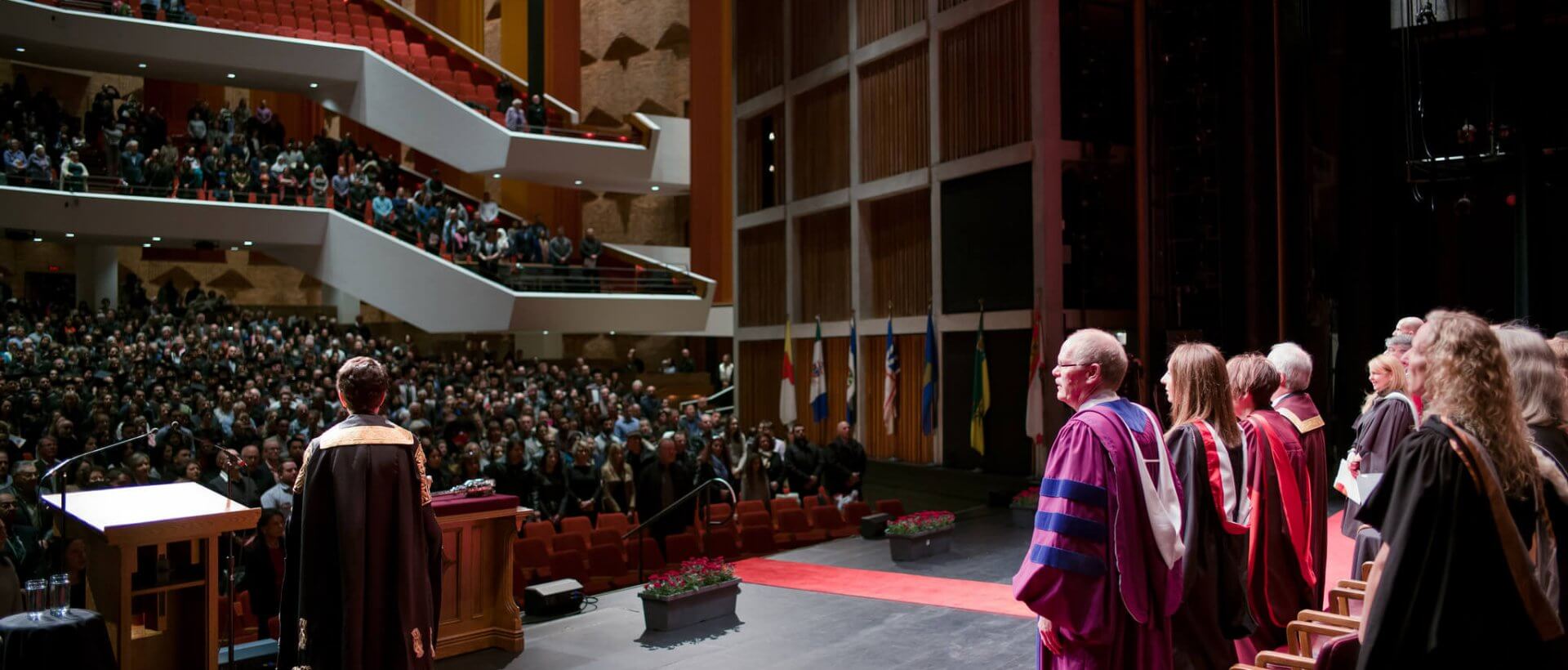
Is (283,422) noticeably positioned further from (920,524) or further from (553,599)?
(920,524)

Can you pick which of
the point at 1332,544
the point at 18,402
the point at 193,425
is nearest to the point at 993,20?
the point at 1332,544

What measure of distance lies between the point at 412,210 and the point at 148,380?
7397 mm

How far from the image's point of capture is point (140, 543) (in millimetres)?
3871

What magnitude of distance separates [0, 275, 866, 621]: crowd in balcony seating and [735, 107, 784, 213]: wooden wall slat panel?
4.60 m

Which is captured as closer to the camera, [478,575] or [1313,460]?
[1313,460]

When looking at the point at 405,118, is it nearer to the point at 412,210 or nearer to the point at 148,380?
the point at 412,210

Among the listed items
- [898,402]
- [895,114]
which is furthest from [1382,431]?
[895,114]

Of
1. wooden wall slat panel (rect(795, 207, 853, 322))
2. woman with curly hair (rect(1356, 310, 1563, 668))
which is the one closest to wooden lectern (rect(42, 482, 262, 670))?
woman with curly hair (rect(1356, 310, 1563, 668))

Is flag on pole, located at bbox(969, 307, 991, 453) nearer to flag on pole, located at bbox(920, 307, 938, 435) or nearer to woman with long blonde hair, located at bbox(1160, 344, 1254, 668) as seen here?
flag on pole, located at bbox(920, 307, 938, 435)

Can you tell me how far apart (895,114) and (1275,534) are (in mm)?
12611

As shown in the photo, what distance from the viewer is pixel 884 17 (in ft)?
53.2

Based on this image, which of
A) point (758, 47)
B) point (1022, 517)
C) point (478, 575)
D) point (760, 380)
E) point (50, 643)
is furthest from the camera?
point (760, 380)

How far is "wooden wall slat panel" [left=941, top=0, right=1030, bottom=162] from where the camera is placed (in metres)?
13.8

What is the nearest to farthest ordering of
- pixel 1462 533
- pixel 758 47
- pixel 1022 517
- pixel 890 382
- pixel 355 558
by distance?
pixel 1462 533 → pixel 355 558 → pixel 1022 517 → pixel 890 382 → pixel 758 47
